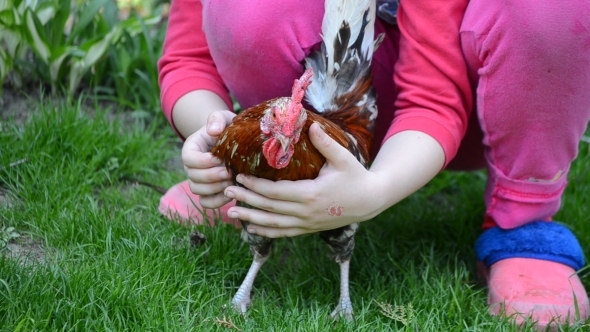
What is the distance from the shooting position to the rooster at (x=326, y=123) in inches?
62.2

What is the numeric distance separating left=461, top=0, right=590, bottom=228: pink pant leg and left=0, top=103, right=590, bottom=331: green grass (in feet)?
1.09

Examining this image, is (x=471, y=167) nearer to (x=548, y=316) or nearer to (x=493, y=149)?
(x=493, y=149)

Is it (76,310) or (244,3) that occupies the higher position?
(244,3)

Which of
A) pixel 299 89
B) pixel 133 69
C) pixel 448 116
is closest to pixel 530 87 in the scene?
pixel 448 116

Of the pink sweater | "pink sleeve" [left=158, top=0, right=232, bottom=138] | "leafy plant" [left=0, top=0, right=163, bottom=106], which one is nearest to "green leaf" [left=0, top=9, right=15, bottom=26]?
"leafy plant" [left=0, top=0, right=163, bottom=106]

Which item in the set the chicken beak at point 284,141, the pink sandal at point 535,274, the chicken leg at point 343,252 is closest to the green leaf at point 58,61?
the chicken leg at point 343,252

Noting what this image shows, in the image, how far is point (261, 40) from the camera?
6.07 ft

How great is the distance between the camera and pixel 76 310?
1598 mm

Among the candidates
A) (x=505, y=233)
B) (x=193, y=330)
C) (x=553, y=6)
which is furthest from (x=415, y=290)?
(x=553, y=6)

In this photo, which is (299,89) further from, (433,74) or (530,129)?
(530,129)

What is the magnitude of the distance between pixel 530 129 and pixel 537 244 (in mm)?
359

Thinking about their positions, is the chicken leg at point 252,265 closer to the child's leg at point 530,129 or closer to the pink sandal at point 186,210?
the pink sandal at point 186,210

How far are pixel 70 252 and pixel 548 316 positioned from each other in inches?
49.0

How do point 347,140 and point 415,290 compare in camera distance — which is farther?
point 415,290
